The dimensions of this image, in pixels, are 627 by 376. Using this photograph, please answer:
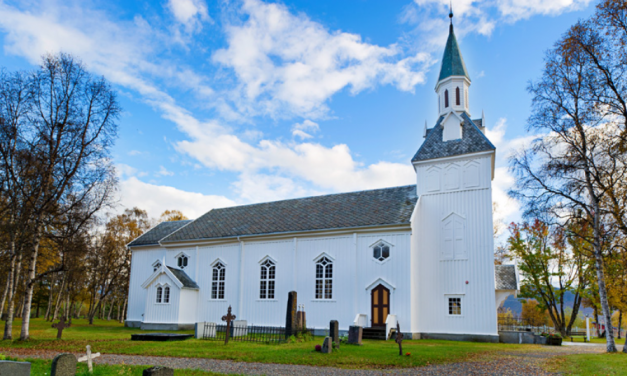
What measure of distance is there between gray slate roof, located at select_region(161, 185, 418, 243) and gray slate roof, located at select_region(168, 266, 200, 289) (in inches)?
88.4

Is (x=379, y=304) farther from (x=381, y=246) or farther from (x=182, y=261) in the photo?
(x=182, y=261)

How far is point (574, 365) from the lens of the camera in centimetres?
1289

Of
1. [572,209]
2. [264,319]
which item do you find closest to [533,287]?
[572,209]

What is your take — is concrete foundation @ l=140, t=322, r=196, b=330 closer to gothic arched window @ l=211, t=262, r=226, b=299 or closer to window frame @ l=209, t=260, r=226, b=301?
window frame @ l=209, t=260, r=226, b=301

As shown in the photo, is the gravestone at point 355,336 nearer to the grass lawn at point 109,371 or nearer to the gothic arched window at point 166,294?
the grass lawn at point 109,371

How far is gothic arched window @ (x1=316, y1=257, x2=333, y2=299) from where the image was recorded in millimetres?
25500

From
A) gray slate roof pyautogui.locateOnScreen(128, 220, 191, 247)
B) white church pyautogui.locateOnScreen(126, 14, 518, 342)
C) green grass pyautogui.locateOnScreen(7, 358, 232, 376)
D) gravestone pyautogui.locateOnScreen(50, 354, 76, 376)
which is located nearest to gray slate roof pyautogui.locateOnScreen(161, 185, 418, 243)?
white church pyautogui.locateOnScreen(126, 14, 518, 342)

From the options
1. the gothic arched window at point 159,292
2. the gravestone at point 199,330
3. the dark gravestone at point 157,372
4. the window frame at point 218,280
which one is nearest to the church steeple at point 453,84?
the window frame at point 218,280

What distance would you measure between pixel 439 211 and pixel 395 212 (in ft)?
8.18

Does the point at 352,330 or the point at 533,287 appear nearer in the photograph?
the point at 352,330

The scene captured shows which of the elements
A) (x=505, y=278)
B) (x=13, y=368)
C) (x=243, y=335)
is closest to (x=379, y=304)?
(x=243, y=335)

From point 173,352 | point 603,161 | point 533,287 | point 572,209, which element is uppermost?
point 603,161

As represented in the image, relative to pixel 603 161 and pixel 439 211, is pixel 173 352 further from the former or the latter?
pixel 603 161

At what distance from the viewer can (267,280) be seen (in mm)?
27578
